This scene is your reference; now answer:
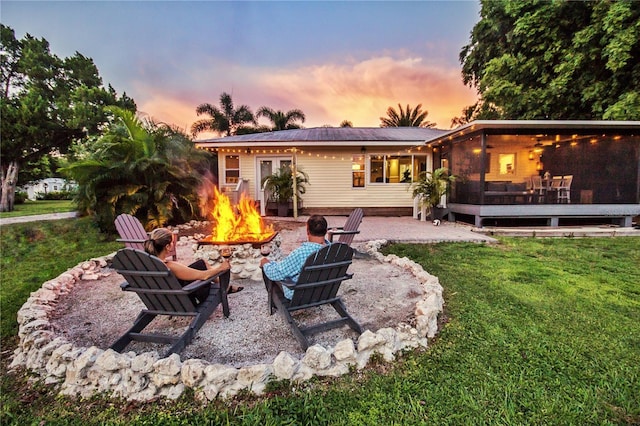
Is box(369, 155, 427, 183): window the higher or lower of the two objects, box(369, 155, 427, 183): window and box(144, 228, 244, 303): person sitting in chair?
the higher

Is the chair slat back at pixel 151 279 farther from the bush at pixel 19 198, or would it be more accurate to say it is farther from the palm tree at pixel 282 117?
the palm tree at pixel 282 117

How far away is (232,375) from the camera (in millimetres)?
1935

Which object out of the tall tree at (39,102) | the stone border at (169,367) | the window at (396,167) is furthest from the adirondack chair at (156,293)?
the tall tree at (39,102)

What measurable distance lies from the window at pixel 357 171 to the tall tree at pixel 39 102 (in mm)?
14067

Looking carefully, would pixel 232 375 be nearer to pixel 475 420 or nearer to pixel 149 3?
pixel 475 420

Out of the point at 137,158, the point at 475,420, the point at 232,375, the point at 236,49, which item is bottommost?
the point at 475,420

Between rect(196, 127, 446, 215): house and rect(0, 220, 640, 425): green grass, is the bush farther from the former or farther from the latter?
rect(0, 220, 640, 425): green grass

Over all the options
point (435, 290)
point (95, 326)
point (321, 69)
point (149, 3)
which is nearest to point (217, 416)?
point (95, 326)

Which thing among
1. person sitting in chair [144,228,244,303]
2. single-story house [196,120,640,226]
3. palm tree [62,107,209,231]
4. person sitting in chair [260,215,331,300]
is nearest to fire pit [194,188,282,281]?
person sitting in chair [260,215,331,300]

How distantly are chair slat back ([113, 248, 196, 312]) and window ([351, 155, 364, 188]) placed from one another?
1024 centimetres

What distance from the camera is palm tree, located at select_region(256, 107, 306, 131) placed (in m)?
26.5

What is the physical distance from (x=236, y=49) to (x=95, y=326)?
40.2 ft

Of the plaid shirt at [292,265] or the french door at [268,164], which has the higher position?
the french door at [268,164]

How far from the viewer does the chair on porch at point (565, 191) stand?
28.9ft
